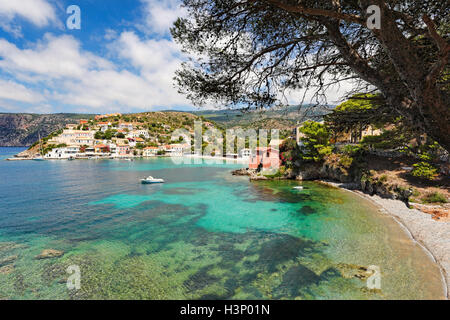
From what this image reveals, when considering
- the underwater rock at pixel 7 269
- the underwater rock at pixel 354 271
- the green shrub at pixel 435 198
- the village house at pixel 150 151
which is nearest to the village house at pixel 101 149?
the village house at pixel 150 151

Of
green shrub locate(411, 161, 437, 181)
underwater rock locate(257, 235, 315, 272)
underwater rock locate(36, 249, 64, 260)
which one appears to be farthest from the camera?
green shrub locate(411, 161, 437, 181)

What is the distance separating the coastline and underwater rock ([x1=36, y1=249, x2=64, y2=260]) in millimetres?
16262

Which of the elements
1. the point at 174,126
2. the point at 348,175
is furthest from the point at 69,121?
the point at 348,175

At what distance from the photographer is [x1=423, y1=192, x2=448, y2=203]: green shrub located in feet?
43.5

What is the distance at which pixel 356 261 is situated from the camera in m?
8.71

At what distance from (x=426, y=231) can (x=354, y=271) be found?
619 centimetres

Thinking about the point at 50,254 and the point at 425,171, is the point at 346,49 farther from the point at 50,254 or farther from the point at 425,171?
the point at 425,171

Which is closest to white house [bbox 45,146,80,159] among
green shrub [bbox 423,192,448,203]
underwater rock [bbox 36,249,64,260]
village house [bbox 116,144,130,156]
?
village house [bbox 116,144,130,156]

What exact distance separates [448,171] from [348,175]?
9.16 metres

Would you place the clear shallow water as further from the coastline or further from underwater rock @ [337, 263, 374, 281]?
the coastline

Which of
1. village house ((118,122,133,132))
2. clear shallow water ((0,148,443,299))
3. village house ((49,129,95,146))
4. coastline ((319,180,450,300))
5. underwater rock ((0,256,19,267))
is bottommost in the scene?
underwater rock ((0,256,19,267))

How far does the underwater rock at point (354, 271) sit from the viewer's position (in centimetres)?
768
